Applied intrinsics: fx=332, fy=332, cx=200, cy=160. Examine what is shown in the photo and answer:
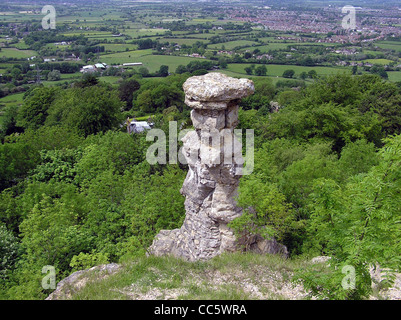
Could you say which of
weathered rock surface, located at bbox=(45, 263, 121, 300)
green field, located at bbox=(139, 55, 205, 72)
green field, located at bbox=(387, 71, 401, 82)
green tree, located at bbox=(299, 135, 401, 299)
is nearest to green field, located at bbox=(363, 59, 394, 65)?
green field, located at bbox=(387, 71, 401, 82)

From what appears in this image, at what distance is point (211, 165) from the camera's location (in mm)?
12961

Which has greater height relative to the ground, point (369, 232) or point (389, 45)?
point (389, 45)

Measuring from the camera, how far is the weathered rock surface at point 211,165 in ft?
40.9

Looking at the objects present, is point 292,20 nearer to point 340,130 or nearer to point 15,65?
point 15,65

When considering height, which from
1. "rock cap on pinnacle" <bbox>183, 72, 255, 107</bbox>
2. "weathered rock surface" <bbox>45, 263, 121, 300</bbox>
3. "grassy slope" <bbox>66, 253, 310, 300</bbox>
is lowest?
"weathered rock surface" <bbox>45, 263, 121, 300</bbox>

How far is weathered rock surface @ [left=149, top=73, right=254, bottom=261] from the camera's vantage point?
12.5 metres

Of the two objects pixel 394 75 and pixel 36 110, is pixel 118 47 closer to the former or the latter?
pixel 36 110

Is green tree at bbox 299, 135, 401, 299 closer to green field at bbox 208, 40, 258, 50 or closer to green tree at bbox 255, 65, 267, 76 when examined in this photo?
green tree at bbox 255, 65, 267, 76

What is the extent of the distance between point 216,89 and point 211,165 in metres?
2.92

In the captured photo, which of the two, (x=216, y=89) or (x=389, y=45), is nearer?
(x=216, y=89)

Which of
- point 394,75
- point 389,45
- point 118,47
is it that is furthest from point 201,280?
point 389,45

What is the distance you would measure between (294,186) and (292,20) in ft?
579

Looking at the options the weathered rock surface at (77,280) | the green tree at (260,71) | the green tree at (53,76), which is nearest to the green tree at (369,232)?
the weathered rock surface at (77,280)
